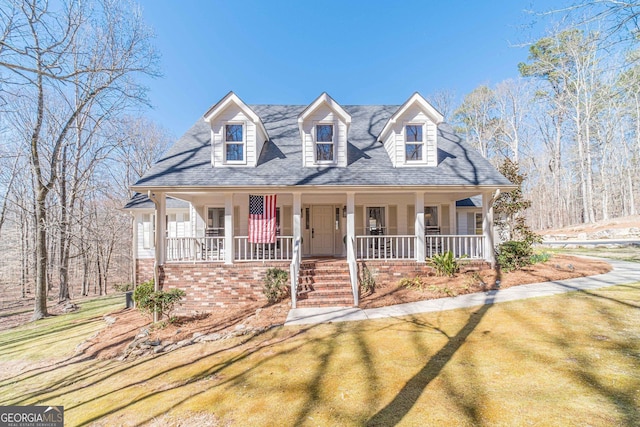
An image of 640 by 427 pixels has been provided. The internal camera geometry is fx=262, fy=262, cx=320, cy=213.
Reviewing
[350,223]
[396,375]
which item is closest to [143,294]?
[350,223]

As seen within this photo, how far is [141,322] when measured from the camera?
8.99 meters

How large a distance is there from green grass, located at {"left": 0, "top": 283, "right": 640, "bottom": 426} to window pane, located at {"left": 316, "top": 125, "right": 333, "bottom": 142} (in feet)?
22.9

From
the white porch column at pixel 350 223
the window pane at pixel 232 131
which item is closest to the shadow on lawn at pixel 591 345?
the white porch column at pixel 350 223

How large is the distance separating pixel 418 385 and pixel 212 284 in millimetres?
7348

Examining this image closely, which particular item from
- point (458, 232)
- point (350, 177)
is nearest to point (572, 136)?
point (458, 232)

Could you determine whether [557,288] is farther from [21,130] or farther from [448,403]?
[21,130]

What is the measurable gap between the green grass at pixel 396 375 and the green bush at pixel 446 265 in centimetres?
234

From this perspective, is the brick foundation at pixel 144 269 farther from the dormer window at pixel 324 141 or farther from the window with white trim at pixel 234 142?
the dormer window at pixel 324 141

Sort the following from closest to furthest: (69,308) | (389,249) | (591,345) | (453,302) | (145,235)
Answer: (591,345)
(453,302)
(389,249)
(69,308)
(145,235)

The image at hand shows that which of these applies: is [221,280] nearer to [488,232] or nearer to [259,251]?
[259,251]

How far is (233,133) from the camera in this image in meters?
10.2

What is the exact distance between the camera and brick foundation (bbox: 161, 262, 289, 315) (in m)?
8.97

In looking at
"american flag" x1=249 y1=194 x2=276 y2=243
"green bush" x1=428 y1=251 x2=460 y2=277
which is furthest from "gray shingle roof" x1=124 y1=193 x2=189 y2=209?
"green bush" x1=428 y1=251 x2=460 y2=277

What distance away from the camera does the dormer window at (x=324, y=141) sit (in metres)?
10.3
